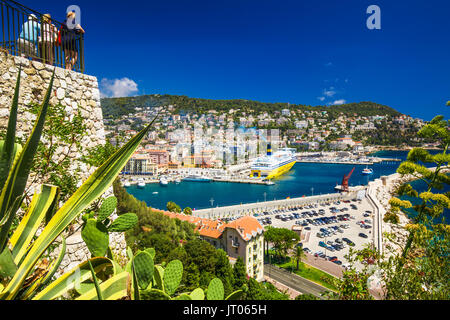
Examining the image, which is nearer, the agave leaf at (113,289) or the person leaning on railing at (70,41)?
the agave leaf at (113,289)

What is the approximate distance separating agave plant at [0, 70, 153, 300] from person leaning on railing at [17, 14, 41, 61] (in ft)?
5.24

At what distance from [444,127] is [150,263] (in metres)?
4.41

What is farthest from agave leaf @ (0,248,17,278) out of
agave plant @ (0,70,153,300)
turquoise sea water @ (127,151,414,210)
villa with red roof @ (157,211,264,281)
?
turquoise sea water @ (127,151,414,210)

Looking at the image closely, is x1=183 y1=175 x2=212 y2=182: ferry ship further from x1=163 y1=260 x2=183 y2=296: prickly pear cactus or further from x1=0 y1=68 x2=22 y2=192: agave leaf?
x1=0 y1=68 x2=22 y2=192: agave leaf

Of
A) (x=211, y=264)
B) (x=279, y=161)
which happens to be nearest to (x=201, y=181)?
(x=279, y=161)

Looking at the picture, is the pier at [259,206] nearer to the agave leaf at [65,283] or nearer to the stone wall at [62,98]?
the stone wall at [62,98]

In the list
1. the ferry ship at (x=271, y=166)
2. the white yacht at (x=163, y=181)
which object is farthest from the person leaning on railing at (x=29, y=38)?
the ferry ship at (x=271, y=166)

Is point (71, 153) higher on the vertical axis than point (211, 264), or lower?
higher

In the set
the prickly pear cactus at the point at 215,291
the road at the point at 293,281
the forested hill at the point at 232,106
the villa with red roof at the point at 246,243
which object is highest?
the forested hill at the point at 232,106

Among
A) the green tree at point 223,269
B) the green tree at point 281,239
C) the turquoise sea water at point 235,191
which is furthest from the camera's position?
the turquoise sea water at point 235,191

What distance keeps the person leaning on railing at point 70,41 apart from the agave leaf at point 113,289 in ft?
8.21

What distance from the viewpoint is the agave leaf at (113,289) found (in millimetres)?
987
